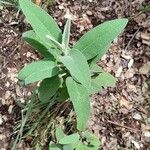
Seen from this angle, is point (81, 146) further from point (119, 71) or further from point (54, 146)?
point (119, 71)

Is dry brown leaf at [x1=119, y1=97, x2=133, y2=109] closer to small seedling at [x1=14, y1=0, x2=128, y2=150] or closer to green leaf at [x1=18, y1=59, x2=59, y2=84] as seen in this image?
small seedling at [x1=14, y1=0, x2=128, y2=150]

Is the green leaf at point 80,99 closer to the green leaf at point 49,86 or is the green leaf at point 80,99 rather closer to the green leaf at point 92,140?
the green leaf at point 49,86

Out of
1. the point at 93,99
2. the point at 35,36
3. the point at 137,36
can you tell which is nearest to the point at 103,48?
the point at 35,36

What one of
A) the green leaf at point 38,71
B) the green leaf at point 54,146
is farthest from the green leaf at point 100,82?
the green leaf at point 54,146

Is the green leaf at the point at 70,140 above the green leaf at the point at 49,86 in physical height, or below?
below

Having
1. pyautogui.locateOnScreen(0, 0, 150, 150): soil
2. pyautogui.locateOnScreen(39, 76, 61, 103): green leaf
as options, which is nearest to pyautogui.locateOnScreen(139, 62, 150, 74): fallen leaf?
pyautogui.locateOnScreen(0, 0, 150, 150): soil

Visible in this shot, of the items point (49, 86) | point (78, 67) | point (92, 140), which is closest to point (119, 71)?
point (92, 140)
